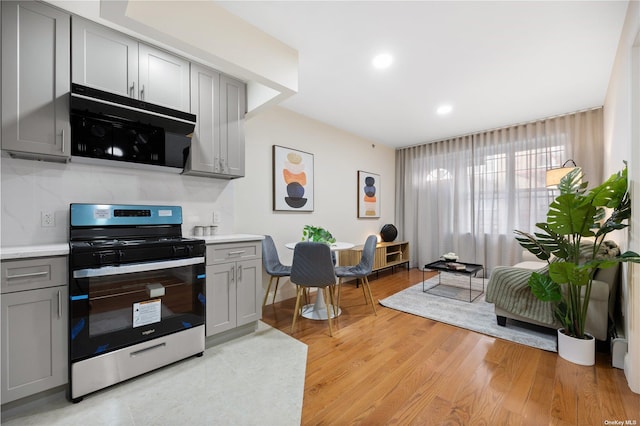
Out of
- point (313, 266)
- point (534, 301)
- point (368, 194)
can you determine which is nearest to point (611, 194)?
point (534, 301)

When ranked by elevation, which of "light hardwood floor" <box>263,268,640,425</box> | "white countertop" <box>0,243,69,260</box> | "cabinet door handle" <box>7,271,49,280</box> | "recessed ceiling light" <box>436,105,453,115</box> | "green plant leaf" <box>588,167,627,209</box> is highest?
"recessed ceiling light" <box>436,105,453,115</box>

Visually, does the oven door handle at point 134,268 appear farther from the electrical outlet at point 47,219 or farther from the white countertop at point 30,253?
the electrical outlet at point 47,219

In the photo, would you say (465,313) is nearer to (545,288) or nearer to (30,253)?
(545,288)

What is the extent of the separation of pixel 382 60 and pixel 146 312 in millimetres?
2946

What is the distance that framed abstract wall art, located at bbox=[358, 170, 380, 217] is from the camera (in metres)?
5.01

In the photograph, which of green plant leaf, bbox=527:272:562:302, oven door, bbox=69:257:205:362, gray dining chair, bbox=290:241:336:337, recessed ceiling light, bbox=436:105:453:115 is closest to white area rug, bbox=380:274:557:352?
green plant leaf, bbox=527:272:562:302

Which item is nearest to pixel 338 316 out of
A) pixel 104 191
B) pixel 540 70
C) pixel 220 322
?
pixel 220 322

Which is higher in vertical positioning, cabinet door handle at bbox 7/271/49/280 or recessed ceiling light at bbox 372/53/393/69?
recessed ceiling light at bbox 372/53/393/69

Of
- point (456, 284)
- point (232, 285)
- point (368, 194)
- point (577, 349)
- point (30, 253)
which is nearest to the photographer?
point (30, 253)

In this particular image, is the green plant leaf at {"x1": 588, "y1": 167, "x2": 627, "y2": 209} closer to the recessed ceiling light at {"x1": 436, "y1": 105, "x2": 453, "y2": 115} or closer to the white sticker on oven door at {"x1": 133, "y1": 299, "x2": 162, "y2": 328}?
the recessed ceiling light at {"x1": 436, "y1": 105, "x2": 453, "y2": 115}

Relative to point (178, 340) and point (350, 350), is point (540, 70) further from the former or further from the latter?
point (178, 340)

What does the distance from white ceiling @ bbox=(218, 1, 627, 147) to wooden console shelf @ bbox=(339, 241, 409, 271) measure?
2.15 metres

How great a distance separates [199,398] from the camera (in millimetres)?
1671

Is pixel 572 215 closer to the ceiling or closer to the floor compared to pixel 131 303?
closer to the ceiling
